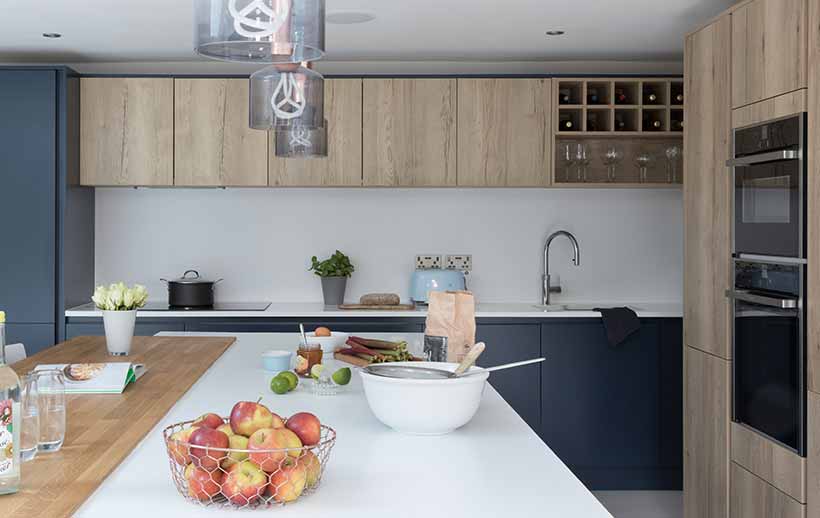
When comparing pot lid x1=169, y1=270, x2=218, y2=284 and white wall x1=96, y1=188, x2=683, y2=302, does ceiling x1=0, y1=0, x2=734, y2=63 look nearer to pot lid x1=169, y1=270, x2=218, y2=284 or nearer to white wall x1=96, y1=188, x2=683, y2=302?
white wall x1=96, y1=188, x2=683, y2=302

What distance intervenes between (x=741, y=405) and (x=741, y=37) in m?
1.41

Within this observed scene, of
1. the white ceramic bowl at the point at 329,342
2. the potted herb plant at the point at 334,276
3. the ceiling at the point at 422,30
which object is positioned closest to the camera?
the white ceramic bowl at the point at 329,342

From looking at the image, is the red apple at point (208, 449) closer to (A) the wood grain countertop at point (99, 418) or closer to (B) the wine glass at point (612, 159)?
(A) the wood grain countertop at point (99, 418)

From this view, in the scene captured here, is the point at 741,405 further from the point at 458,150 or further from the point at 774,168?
the point at 458,150

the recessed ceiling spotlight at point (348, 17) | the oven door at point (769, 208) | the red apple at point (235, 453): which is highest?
the recessed ceiling spotlight at point (348, 17)

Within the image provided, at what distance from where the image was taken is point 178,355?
3.03m

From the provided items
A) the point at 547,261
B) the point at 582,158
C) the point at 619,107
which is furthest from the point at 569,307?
the point at 619,107

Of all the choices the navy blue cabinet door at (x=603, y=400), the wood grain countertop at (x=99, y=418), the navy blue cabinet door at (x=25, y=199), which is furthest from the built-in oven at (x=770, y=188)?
the navy blue cabinet door at (x=25, y=199)

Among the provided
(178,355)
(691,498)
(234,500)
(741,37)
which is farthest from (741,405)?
(234,500)

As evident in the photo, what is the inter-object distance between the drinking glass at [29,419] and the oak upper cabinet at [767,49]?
248 centimetres

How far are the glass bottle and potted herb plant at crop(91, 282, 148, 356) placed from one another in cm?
152

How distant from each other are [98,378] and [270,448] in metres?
1.22

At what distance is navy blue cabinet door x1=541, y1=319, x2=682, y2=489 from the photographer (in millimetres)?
4812

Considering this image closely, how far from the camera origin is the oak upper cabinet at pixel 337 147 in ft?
16.4
